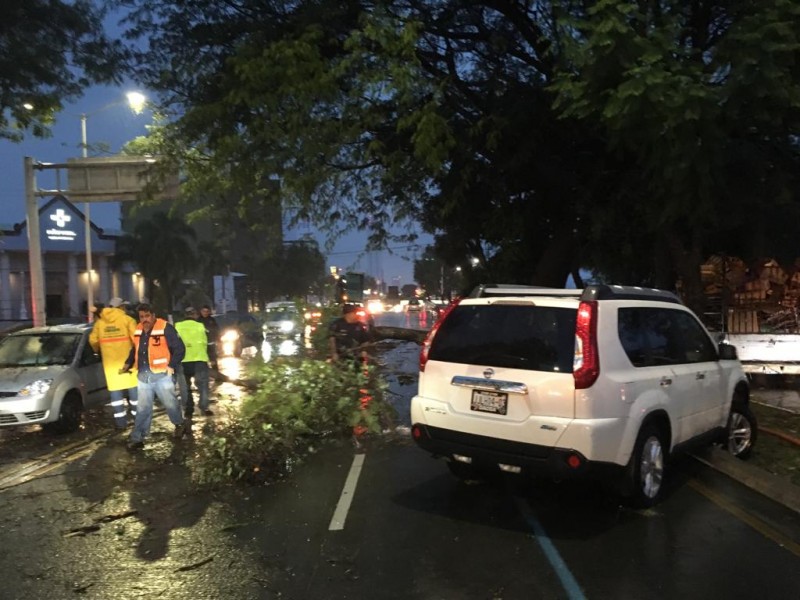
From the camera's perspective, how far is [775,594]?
405 centimetres

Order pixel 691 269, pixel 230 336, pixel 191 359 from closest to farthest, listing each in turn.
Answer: pixel 191 359
pixel 691 269
pixel 230 336

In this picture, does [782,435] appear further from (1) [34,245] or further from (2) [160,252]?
(2) [160,252]

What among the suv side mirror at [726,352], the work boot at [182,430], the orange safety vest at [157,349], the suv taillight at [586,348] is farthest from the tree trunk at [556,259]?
the suv taillight at [586,348]

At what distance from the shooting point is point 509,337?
5.39m

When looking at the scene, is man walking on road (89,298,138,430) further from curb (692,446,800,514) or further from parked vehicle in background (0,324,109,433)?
curb (692,446,800,514)

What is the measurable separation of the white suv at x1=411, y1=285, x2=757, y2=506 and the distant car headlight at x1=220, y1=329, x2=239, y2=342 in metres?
16.1

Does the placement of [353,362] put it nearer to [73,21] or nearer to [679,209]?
[679,209]

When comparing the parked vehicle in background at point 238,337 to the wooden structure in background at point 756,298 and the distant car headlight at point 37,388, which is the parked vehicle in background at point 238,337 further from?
the wooden structure in background at point 756,298

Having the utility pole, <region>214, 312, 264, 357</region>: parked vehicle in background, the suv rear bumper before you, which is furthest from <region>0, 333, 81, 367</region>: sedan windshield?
<region>214, 312, 264, 357</region>: parked vehicle in background

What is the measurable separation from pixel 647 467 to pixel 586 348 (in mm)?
1288

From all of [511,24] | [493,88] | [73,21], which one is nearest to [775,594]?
[493,88]

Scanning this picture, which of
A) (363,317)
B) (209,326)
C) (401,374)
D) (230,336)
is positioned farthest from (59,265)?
(401,374)

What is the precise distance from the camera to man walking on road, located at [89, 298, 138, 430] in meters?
9.27

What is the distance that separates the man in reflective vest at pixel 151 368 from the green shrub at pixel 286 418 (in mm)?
723
